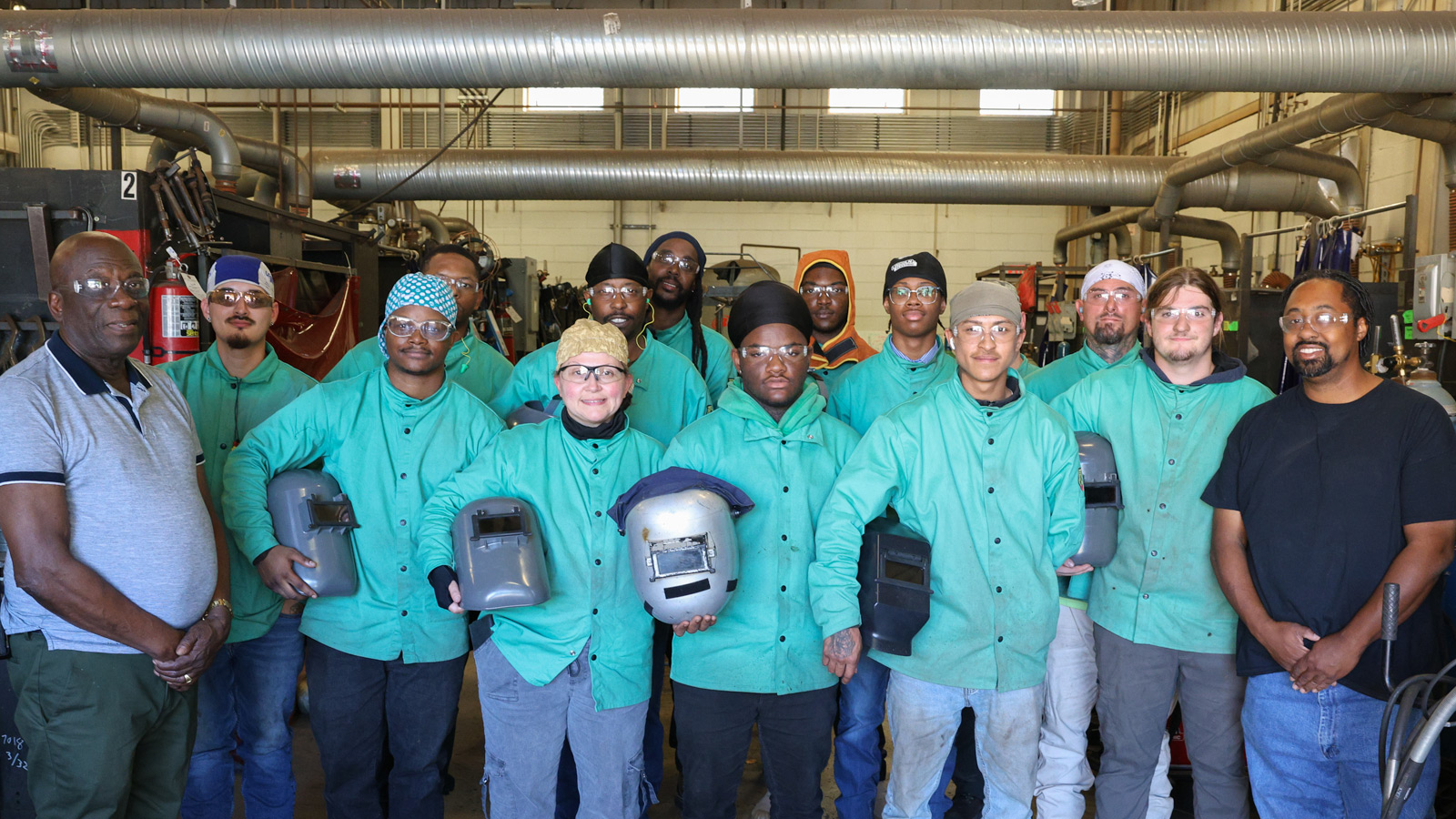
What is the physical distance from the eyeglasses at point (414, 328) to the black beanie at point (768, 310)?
786mm

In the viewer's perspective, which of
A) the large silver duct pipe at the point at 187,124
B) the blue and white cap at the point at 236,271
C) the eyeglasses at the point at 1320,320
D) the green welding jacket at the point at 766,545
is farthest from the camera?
the large silver duct pipe at the point at 187,124

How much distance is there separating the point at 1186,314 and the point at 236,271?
9.08ft

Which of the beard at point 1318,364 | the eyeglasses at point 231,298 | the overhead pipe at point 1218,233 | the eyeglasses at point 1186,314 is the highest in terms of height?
the overhead pipe at point 1218,233

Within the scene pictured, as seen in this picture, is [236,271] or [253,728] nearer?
[253,728]

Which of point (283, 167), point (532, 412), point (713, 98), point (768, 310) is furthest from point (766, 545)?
point (713, 98)

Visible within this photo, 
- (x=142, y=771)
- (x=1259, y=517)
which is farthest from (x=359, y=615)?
(x=1259, y=517)

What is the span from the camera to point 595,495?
2.43 m

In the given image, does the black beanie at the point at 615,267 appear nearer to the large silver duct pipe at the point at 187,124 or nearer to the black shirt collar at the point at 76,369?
the black shirt collar at the point at 76,369

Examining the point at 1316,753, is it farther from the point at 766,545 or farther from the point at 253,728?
the point at 253,728

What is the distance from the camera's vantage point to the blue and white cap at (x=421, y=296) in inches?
102

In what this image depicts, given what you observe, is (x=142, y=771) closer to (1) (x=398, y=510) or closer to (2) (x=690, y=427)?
(1) (x=398, y=510)


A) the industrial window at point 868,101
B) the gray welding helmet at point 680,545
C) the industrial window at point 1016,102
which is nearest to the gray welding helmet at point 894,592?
the gray welding helmet at point 680,545

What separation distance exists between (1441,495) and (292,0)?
11749mm

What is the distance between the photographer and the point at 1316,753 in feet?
7.86
